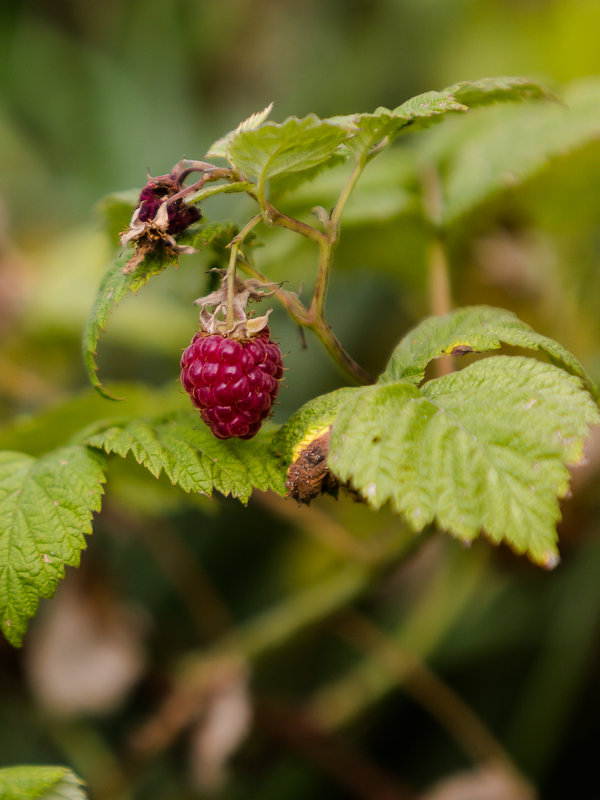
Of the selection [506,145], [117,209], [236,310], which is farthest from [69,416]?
[506,145]

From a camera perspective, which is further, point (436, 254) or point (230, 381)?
point (436, 254)

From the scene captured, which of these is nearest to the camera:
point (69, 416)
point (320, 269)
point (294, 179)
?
point (320, 269)

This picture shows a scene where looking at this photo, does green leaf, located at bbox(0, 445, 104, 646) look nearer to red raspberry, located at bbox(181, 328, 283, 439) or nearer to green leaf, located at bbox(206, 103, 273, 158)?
red raspberry, located at bbox(181, 328, 283, 439)

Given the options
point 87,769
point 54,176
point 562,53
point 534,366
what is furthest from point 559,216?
point 54,176

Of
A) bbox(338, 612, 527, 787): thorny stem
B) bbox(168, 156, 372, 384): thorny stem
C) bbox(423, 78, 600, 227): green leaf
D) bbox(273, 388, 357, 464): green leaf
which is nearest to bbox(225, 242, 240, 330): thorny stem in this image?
bbox(168, 156, 372, 384): thorny stem

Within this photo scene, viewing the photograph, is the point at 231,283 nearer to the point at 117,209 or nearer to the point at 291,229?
the point at 291,229
